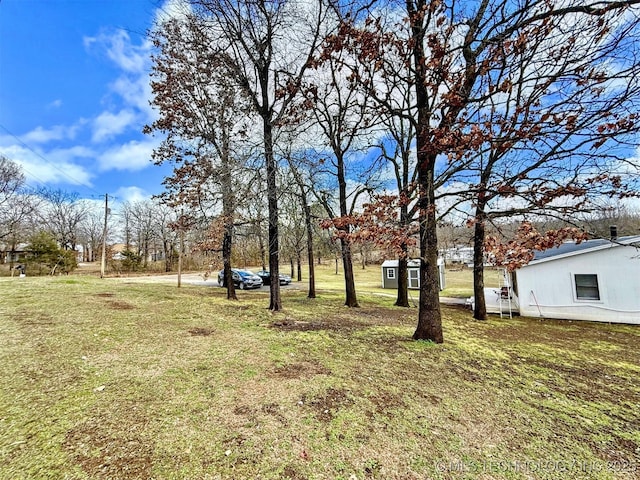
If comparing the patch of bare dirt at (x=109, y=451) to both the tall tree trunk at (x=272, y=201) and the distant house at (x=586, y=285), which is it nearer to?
the tall tree trunk at (x=272, y=201)

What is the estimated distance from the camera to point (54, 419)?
100 inches

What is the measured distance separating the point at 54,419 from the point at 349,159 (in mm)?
10554

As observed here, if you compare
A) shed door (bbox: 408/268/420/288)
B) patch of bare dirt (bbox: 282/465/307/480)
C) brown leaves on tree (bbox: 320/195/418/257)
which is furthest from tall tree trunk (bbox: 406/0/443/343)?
shed door (bbox: 408/268/420/288)

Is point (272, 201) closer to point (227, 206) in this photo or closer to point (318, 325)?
point (227, 206)

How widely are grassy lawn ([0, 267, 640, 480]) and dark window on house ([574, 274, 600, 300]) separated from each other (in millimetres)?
4444

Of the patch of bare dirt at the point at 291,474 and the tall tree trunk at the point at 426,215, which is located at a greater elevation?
the tall tree trunk at the point at 426,215

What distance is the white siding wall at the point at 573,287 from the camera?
8797mm

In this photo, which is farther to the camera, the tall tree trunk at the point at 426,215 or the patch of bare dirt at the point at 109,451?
the tall tree trunk at the point at 426,215

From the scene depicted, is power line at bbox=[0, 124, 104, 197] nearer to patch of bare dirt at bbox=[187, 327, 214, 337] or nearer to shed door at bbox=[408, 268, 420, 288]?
patch of bare dirt at bbox=[187, 327, 214, 337]

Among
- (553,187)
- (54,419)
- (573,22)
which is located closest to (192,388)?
(54,419)

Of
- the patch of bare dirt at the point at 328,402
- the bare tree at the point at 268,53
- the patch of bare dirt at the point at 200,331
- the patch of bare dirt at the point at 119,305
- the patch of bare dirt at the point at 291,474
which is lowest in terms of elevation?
the patch of bare dirt at the point at 328,402

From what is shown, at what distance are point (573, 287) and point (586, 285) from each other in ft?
1.23

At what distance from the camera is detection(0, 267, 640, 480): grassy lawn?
7.29 ft

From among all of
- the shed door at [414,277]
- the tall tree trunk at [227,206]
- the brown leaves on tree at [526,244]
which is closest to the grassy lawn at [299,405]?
the brown leaves on tree at [526,244]
